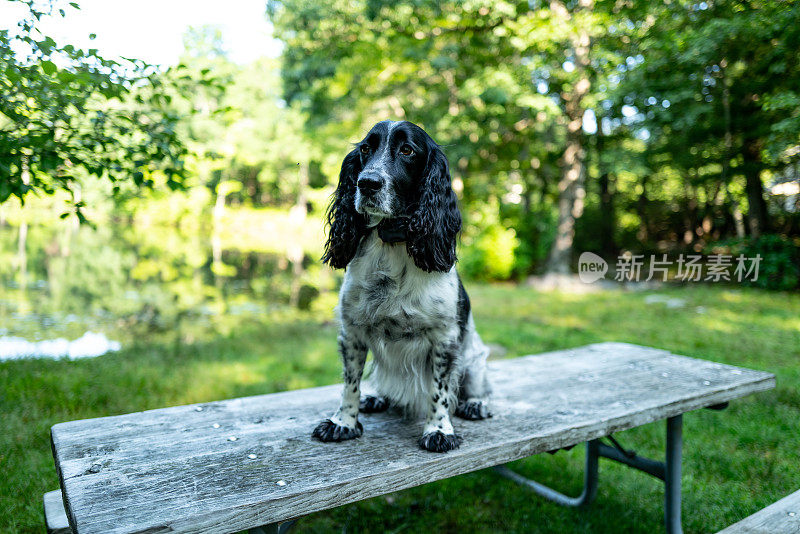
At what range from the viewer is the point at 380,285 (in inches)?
87.7

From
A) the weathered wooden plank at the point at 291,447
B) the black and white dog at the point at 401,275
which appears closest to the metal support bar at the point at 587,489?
the weathered wooden plank at the point at 291,447

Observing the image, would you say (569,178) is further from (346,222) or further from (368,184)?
(368,184)

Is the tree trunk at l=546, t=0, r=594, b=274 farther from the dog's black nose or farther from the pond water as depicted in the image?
the dog's black nose

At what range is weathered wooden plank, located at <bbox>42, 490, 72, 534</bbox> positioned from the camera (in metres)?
2.03

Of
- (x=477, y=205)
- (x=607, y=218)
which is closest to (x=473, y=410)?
(x=477, y=205)

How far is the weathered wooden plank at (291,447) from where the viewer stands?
5.08 ft

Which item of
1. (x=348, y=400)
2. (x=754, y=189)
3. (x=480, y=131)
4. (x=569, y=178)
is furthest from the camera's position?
(x=480, y=131)

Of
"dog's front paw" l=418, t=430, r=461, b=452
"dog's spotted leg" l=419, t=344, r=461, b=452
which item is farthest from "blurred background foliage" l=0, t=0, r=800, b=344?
"dog's front paw" l=418, t=430, r=461, b=452

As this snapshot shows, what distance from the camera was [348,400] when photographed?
2258 millimetres

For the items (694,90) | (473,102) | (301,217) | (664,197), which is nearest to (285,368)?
(694,90)

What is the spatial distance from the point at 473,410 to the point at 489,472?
5.72 ft

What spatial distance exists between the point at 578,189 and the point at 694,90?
3.70m

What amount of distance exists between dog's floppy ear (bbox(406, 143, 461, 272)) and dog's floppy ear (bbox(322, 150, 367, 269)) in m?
0.29

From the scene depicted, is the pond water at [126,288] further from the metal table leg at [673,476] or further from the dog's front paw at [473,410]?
the metal table leg at [673,476]
